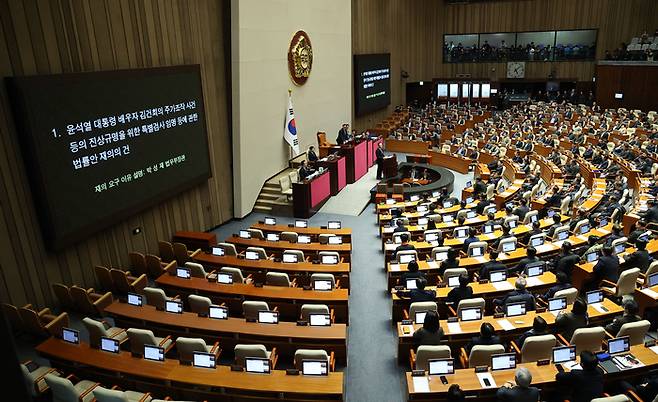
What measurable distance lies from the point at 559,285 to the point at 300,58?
11.8 m

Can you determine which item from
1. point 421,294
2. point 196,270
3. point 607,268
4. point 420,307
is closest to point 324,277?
point 421,294

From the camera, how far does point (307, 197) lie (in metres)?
14.0

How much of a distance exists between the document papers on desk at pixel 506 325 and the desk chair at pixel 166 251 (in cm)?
690

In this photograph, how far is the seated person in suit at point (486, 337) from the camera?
6.30 m

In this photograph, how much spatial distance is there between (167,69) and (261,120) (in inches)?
163

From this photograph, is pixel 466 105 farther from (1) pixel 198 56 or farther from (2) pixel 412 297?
(2) pixel 412 297

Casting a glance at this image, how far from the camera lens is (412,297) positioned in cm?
768

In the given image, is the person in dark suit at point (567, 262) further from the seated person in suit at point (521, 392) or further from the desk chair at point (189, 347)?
the desk chair at point (189, 347)

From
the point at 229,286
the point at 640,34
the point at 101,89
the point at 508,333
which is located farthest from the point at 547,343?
the point at 640,34

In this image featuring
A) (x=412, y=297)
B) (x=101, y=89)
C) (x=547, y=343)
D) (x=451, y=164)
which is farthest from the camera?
(x=451, y=164)

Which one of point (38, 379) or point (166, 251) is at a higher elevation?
point (38, 379)

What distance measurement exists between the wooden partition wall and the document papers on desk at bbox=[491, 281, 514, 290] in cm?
743

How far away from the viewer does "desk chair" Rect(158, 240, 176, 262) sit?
1073 centimetres

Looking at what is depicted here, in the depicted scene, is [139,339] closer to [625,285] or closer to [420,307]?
[420,307]
